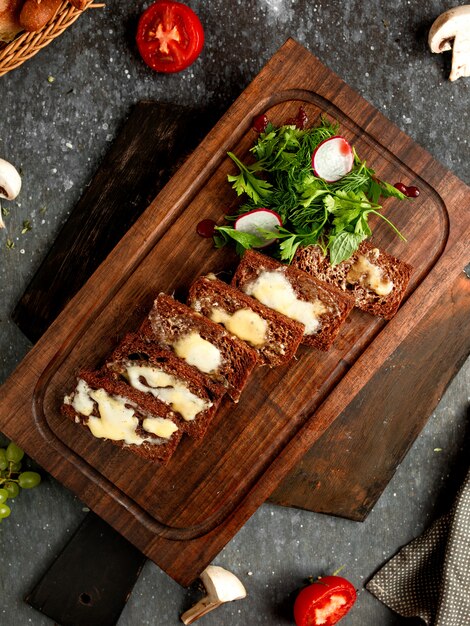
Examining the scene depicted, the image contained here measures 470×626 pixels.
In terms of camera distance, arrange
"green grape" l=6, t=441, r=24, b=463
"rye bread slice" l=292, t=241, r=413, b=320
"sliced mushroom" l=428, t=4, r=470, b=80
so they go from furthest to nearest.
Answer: "sliced mushroom" l=428, t=4, r=470, b=80
"green grape" l=6, t=441, r=24, b=463
"rye bread slice" l=292, t=241, r=413, b=320

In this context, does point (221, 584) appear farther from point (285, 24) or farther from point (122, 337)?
point (285, 24)

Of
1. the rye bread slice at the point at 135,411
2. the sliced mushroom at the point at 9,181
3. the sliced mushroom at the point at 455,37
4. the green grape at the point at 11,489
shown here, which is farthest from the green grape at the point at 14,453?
the sliced mushroom at the point at 455,37

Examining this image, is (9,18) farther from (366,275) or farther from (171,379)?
(366,275)

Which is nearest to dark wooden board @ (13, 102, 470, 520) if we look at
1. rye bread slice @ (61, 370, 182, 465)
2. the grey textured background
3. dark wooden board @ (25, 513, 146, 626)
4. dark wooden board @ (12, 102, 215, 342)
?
dark wooden board @ (12, 102, 215, 342)

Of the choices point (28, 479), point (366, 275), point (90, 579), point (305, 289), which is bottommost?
point (90, 579)

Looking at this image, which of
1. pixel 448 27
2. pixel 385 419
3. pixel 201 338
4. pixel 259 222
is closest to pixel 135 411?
pixel 201 338

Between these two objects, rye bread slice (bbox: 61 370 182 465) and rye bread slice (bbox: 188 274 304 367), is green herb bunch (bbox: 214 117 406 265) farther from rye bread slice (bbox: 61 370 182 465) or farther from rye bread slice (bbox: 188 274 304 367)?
rye bread slice (bbox: 61 370 182 465)
